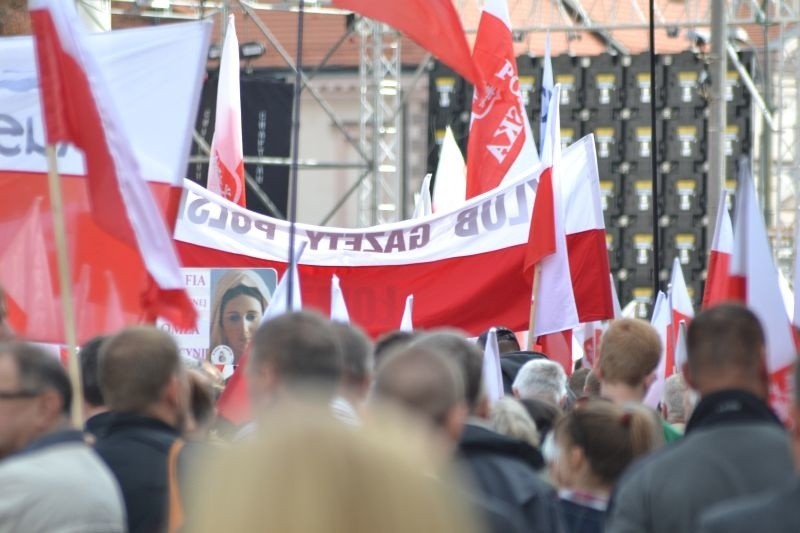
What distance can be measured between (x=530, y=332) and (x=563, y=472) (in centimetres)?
409

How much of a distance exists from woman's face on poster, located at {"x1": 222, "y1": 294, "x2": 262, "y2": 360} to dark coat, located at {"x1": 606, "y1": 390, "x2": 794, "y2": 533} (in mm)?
5028

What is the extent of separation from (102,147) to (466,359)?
173 cm

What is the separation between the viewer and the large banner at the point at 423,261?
8.91 m

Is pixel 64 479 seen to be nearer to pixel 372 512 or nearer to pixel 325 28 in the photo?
pixel 372 512

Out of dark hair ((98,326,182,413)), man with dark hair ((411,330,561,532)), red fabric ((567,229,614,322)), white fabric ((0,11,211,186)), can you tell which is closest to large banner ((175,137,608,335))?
red fabric ((567,229,614,322))

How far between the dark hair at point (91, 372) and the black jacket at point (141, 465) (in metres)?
0.81

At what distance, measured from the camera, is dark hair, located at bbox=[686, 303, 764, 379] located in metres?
3.89

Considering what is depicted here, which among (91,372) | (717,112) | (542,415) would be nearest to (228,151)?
(717,112)

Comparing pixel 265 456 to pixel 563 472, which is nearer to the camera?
pixel 265 456

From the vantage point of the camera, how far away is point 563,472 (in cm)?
439

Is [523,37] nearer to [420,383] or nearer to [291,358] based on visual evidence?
[291,358]

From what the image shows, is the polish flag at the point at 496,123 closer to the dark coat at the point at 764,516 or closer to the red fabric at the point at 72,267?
the red fabric at the point at 72,267

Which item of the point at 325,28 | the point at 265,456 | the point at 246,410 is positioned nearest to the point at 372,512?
the point at 265,456

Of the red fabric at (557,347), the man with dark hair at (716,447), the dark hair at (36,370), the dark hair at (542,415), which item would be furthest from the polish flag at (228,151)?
the man with dark hair at (716,447)
